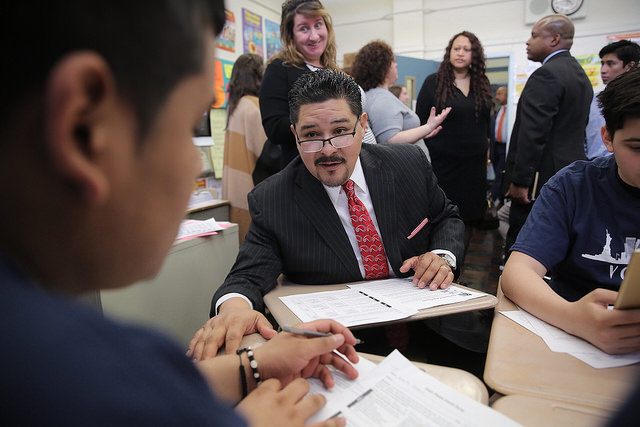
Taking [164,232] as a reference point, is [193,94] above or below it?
above

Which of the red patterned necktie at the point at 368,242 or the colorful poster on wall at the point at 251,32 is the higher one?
the colorful poster on wall at the point at 251,32

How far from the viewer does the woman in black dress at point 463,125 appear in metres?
2.45

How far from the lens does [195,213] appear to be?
227 cm

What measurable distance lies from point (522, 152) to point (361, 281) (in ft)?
5.09

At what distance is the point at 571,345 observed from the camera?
2.58 feet

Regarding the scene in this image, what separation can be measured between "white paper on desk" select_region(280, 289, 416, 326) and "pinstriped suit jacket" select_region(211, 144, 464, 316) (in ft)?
0.46

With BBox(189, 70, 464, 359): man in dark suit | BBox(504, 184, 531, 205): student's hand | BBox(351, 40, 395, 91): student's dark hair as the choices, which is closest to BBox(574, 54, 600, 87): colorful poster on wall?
BBox(504, 184, 531, 205): student's hand

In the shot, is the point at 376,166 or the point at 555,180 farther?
the point at 376,166

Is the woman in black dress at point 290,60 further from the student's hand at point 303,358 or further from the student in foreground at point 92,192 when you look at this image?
the student in foreground at point 92,192

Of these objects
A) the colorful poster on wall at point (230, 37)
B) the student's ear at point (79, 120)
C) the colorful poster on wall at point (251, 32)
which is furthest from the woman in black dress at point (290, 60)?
the colorful poster on wall at point (251, 32)

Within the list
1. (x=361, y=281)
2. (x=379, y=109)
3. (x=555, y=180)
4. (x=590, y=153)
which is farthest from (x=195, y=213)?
(x=590, y=153)

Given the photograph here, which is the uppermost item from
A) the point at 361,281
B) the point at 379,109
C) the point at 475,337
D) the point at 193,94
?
the point at 379,109

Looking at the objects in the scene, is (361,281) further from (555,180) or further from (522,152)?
(522,152)

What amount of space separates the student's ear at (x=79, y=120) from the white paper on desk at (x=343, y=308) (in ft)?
2.19
